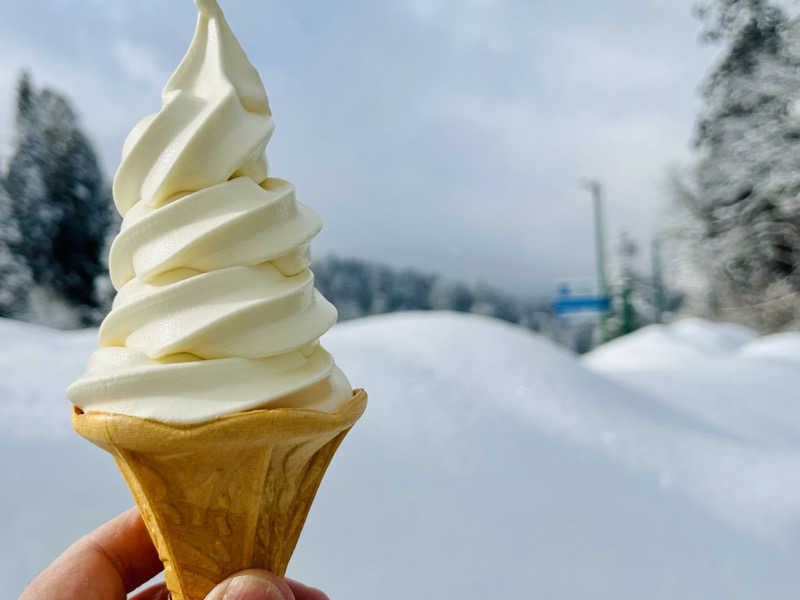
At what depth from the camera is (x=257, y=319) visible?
4.42 ft

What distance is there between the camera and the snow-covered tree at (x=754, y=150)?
14.4 metres

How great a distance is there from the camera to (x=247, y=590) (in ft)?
4.33

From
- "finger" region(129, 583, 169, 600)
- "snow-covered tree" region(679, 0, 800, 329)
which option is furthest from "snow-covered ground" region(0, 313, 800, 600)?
"snow-covered tree" region(679, 0, 800, 329)

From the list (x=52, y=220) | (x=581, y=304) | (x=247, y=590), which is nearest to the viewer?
(x=247, y=590)

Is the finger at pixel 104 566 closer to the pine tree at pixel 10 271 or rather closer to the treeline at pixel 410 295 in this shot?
the pine tree at pixel 10 271

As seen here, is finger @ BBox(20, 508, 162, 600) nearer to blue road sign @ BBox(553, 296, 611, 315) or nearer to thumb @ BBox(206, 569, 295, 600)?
thumb @ BBox(206, 569, 295, 600)

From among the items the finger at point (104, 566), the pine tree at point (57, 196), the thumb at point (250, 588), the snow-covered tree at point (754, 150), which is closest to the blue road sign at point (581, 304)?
the snow-covered tree at point (754, 150)

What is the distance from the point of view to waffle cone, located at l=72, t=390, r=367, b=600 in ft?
4.09

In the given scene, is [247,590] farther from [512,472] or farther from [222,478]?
[512,472]

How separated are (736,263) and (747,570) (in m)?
16.9

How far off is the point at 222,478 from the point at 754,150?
17482mm

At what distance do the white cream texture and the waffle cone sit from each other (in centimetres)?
5

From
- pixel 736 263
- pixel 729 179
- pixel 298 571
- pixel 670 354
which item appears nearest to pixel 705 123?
pixel 729 179

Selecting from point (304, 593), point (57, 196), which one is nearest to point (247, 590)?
point (304, 593)
